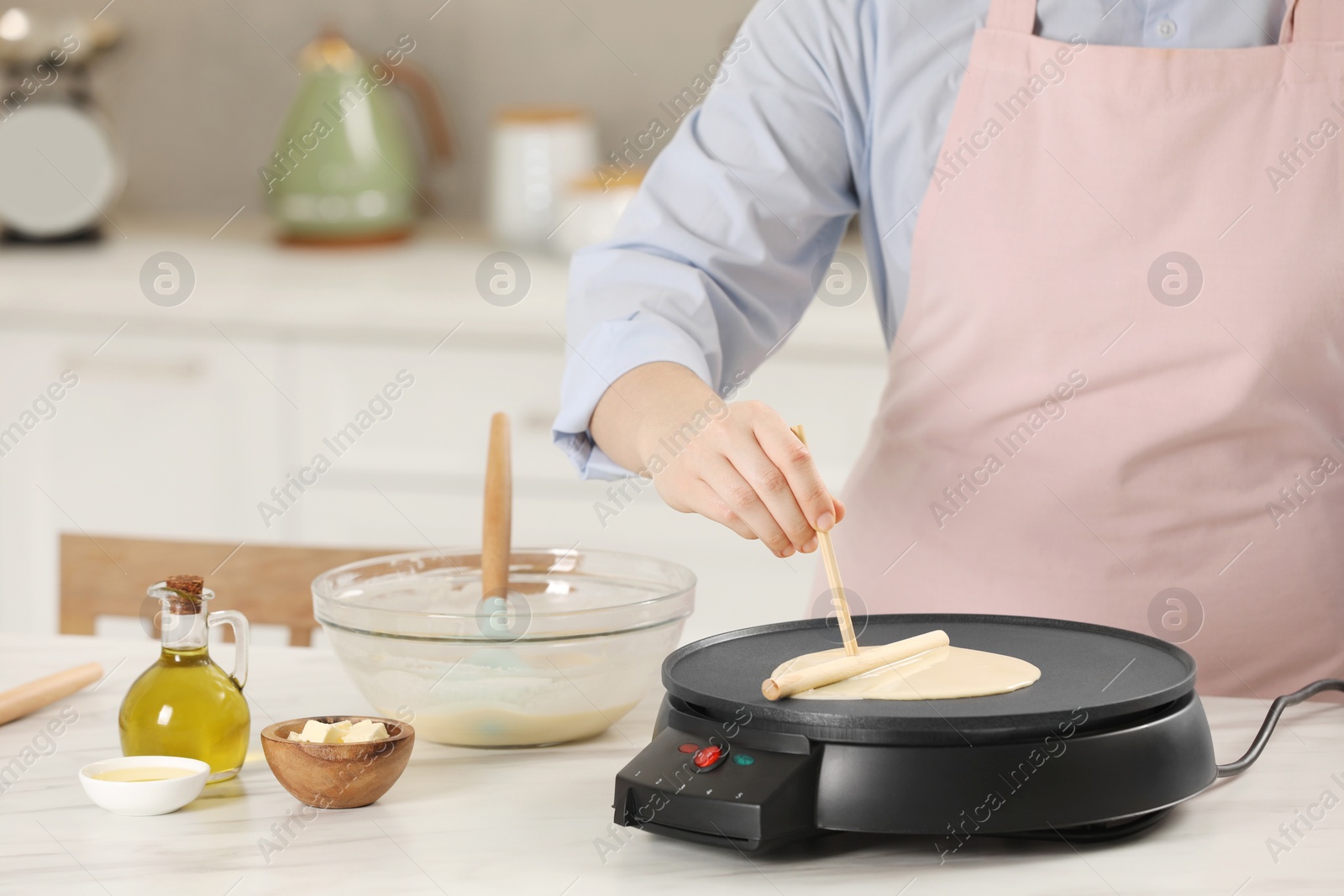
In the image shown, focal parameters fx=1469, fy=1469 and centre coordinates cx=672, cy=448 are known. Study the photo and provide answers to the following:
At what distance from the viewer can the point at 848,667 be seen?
0.78 metres

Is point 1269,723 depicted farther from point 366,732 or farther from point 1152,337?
point 366,732

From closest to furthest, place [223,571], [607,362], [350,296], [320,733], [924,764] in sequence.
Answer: [924,764], [320,733], [607,362], [223,571], [350,296]

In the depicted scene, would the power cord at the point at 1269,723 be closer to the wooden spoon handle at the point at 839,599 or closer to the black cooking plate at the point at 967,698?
the black cooking plate at the point at 967,698

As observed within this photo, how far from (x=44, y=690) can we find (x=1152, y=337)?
2.66 ft

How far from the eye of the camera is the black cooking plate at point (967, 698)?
692 millimetres

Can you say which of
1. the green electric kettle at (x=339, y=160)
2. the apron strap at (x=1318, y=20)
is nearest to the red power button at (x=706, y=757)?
the apron strap at (x=1318, y=20)

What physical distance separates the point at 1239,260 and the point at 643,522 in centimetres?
115

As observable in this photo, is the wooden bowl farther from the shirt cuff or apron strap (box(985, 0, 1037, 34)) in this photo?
apron strap (box(985, 0, 1037, 34))

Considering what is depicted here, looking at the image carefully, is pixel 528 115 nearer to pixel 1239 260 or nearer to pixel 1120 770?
pixel 1239 260

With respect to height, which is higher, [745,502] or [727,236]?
[727,236]

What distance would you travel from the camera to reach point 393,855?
73cm

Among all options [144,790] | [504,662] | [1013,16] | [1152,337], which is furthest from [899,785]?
[1013,16]

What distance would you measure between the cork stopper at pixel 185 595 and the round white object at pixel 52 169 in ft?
5.96

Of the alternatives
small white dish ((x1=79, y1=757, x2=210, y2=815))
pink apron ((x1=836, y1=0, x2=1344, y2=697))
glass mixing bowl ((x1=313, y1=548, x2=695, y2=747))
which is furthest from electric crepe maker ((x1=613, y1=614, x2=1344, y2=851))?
pink apron ((x1=836, y1=0, x2=1344, y2=697))
